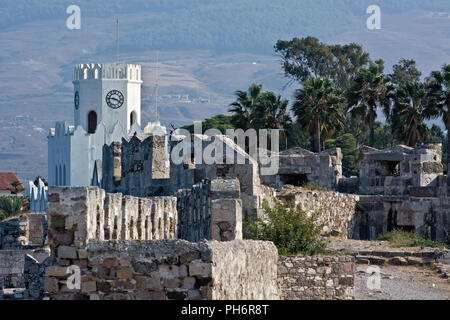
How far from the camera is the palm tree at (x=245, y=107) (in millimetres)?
50344

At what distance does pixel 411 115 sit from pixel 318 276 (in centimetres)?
3374

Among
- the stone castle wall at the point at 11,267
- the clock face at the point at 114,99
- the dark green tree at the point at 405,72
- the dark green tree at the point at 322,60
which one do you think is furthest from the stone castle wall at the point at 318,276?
the clock face at the point at 114,99

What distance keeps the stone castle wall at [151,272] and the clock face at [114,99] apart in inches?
5205

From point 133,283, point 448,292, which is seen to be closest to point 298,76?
point 448,292

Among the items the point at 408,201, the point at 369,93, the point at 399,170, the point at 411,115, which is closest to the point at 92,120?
the point at 369,93

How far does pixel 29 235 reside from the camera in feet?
101

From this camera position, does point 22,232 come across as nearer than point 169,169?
No

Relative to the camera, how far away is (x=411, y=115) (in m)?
51.3

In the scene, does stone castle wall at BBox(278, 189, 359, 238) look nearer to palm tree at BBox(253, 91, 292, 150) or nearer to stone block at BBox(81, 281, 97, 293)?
stone block at BBox(81, 281, 97, 293)

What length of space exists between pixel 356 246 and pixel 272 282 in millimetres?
9255

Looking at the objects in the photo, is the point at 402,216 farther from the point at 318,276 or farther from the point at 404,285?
the point at 318,276

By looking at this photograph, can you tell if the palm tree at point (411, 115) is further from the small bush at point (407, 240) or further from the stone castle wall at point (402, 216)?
the small bush at point (407, 240)
